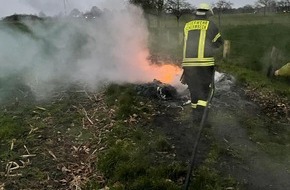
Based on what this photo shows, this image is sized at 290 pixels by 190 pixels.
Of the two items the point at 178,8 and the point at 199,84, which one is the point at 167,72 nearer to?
the point at 199,84

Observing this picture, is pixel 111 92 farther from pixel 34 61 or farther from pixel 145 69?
pixel 34 61

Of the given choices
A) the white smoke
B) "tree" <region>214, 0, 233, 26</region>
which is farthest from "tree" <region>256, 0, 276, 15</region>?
the white smoke

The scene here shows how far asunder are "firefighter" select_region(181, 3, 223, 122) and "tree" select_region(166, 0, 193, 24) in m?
26.0

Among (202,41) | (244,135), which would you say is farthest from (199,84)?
(244,135)

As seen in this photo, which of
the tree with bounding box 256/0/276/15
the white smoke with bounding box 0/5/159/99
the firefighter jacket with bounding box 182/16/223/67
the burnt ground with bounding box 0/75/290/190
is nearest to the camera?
the burnt ground with bounding box 0/75/290/190

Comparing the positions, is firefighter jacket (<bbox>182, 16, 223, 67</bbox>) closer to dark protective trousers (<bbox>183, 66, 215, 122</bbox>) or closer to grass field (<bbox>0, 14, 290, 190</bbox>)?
dark protective trousers (<bbox>183, 66, 215, 122</bbox>)

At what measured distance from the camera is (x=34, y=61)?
1638cm

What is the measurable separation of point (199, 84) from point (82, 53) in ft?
31.5

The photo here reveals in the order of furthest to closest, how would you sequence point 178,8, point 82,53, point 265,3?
1. point 265,3
2. point 178,8
3. point 82,53

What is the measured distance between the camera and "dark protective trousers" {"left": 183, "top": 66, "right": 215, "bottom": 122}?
7957 millimetres

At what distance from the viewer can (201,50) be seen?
25.6 ft

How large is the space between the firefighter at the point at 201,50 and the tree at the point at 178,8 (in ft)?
85.1

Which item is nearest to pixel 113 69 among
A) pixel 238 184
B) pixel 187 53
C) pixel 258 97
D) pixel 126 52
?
pixel 126 52

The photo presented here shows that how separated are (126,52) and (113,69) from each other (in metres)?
1.03
